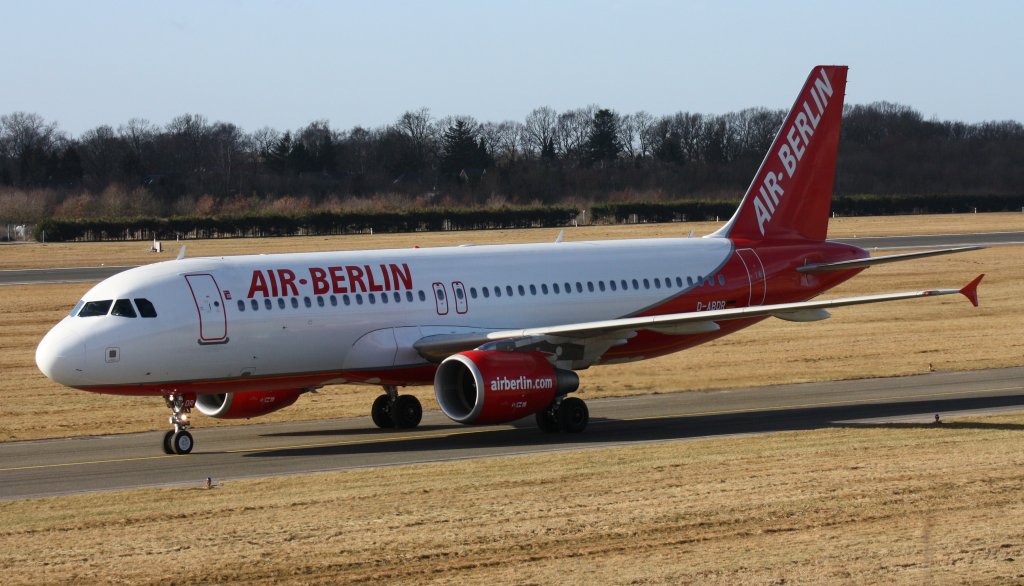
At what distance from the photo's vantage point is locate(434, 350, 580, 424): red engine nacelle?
26094 millimetres

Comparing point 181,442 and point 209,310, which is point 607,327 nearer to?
point 209,310

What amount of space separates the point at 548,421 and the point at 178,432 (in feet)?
24.2

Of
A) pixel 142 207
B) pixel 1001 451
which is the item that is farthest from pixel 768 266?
pixel 142 207

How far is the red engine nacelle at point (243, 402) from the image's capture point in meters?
28.7

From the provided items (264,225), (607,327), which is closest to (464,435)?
(607,327)

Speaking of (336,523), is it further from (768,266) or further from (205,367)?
(768,266)

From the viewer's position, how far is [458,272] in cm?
2973

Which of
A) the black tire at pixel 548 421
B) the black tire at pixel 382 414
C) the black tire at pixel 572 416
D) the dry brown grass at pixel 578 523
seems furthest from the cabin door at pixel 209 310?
the black tire at pixel 572 416

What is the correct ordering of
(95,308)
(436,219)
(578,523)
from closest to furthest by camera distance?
(578,523), (95,308), (436,219)

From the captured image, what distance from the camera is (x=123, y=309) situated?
25.4m

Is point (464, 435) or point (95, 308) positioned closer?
point (95, 308)

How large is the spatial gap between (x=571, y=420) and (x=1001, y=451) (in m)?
8.78

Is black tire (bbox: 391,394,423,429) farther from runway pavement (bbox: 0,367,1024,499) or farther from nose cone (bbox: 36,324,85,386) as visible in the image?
nose cone (bbox: 36,324,85,386)

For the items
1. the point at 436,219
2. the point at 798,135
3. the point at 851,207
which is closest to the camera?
the point at 798,135
